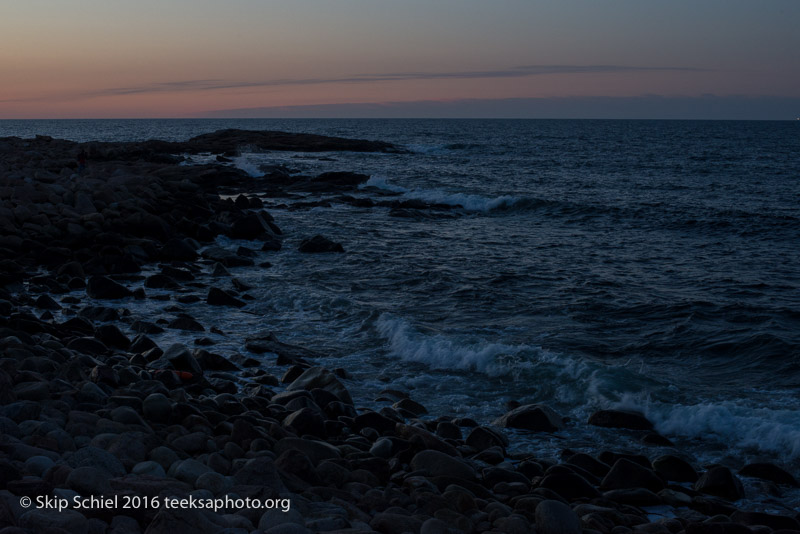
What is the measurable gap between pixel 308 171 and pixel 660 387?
34034 mm

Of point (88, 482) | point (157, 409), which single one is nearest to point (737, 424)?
point (157, 409)

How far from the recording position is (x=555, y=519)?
16.4 feet

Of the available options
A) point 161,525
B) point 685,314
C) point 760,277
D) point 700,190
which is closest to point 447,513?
point 161,525

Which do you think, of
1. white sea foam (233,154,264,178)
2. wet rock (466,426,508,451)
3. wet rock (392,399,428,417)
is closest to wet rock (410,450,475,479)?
wet rock (466,426,508,451)

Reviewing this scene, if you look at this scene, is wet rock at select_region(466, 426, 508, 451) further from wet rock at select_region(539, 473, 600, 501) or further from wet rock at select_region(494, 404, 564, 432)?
wet rock at select_region(539, 473, 600, 501)

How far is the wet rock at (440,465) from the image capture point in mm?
6066

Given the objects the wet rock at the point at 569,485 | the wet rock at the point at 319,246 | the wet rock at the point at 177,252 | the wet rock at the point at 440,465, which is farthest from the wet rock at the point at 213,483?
the wet rock at the point at 319,246

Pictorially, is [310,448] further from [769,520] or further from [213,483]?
[769,520]

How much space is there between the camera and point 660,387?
9164mm

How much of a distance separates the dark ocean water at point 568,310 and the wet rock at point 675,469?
85cm

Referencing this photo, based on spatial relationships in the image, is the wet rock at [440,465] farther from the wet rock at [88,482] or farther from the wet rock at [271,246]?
the wet rock at [271,246]

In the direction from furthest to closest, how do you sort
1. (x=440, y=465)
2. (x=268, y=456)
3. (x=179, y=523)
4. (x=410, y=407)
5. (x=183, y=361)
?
(x=183, y=361), (x=410, y=407), (x=440, y=465), (x=268, y=456), (x=179, y=523)

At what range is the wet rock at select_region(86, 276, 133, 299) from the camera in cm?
1309

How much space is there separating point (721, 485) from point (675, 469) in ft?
1.48
